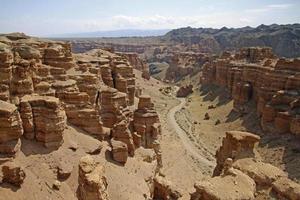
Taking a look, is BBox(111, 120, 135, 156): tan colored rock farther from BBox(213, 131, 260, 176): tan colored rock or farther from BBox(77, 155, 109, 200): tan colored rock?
BBox(77, 155, 109, 200): tan colored rock

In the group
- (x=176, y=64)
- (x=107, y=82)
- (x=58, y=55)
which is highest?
(x=58, y=55)

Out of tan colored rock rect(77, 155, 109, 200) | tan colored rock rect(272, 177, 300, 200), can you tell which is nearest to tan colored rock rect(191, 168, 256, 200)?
tan colored rock rect(272, 177, 300, 200)

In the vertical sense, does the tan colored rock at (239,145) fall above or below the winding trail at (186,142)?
above

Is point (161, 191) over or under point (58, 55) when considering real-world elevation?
under

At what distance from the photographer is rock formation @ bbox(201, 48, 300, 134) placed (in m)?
68.6

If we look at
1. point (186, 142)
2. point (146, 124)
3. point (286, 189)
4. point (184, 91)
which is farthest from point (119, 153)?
point (184, 91)

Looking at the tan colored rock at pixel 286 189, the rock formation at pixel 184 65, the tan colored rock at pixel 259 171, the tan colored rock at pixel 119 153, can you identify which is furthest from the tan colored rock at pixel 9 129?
the rock formation at pixel 184 65

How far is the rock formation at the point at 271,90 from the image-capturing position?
6862 centimetres

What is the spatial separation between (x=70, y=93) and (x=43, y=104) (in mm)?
6941

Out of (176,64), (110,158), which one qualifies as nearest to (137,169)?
(110,158)

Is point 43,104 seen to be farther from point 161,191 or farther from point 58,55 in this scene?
point 161,191

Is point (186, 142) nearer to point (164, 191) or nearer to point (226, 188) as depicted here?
point (164, 191)

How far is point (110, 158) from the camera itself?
148ft

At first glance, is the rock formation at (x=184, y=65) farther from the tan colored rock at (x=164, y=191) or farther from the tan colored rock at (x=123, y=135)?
the tan colored rock at (x=164, y=191)
